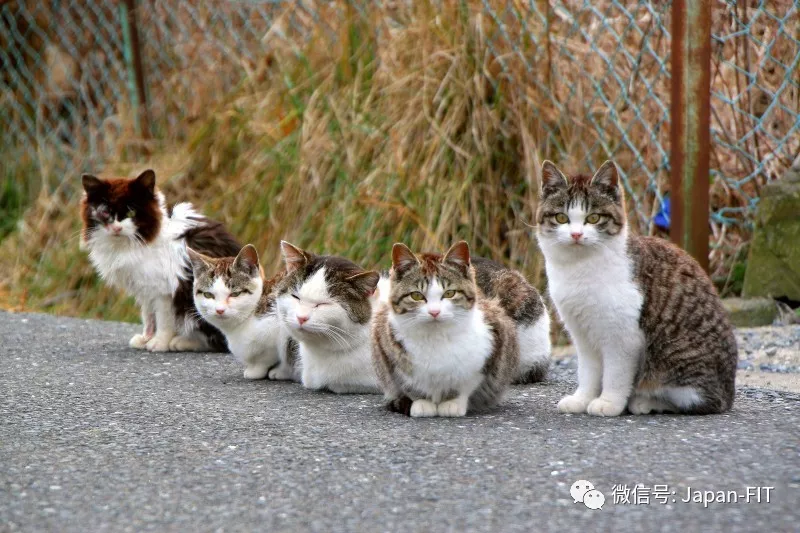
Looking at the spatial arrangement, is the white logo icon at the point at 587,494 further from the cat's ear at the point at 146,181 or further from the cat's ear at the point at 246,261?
the cat's ear at the point at 146,181

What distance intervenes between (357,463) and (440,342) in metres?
0.79

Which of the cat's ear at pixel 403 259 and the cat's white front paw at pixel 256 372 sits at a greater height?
the cat's ear at pixel 403 259

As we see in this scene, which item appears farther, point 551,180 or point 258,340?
point 258,340

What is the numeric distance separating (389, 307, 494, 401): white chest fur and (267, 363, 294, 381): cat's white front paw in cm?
108

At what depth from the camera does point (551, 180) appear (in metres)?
3.95

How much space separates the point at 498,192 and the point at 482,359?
270 cm

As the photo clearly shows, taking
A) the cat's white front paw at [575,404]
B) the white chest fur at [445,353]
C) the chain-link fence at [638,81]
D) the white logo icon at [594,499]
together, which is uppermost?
the chain-link fence at [638,81]

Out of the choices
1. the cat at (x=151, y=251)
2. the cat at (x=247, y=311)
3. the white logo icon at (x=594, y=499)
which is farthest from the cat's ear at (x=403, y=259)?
the cat at (x=151, y=251)

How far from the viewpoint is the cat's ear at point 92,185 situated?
564cm

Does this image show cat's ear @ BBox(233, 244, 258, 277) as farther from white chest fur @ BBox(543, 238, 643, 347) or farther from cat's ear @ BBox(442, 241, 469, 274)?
white chest fur @ BBox(543, 238, 643, 347)

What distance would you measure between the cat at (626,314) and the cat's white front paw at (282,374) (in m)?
1.45

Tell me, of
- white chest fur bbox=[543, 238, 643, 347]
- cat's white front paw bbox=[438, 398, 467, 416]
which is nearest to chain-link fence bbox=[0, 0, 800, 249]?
white chest fur bbox=[543, 238, 643, 347]

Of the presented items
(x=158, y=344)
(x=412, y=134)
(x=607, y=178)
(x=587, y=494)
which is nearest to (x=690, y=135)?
(x=607, y=178)

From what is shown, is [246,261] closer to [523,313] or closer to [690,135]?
[523,313]
